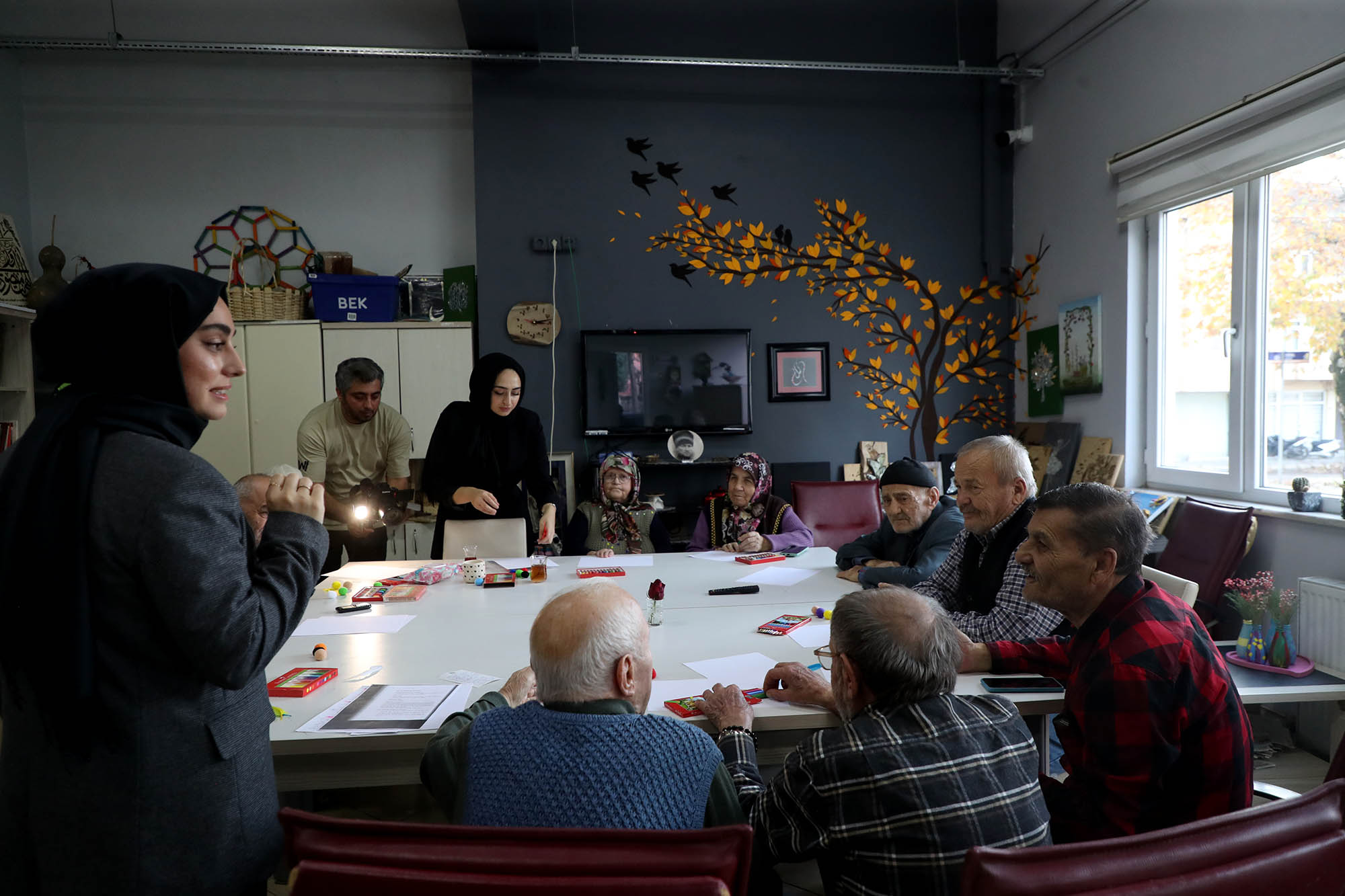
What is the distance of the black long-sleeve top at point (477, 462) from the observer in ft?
11.9

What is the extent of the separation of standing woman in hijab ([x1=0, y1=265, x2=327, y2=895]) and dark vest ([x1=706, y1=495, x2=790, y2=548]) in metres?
3.01

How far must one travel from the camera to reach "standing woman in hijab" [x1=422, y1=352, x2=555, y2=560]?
3623 millimetres

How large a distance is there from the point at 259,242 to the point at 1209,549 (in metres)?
5.71

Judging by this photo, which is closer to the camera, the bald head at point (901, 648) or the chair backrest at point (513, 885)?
the chair backrest at point (513, 885)

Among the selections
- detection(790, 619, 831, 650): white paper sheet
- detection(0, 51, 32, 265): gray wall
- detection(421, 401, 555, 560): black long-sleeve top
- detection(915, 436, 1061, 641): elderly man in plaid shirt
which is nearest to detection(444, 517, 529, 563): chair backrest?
detection(421, 401, 555, 560): black long-sleeve top

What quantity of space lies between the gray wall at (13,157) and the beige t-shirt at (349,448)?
2.79 metres

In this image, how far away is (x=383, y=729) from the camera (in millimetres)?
1619

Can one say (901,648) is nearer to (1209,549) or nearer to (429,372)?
(1209,549)

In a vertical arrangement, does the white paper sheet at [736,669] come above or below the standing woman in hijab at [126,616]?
below

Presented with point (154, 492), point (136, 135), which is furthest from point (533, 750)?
point (136, 135)

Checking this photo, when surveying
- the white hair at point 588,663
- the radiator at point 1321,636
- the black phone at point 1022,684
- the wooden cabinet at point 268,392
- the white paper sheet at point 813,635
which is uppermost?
the wooden cabinet at point 268,392

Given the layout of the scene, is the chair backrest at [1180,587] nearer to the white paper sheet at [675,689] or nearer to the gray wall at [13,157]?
the white paper sheet at [675,689]

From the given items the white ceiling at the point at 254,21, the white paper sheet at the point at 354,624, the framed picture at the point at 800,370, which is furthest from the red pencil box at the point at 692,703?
the white ceiling at the point at 254,21

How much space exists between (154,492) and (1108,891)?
1.19 m
